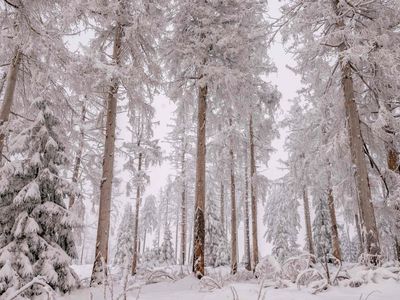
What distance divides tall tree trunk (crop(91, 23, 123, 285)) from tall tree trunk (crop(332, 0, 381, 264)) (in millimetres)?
6371

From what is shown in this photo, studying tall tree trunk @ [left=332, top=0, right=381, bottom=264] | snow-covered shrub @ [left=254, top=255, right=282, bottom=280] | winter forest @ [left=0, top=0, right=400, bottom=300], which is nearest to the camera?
snow-covered shrub @ [left=254, top=255, right=282, bottom=280]

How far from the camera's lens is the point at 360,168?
8.42 meters

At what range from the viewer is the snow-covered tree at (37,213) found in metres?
6.44

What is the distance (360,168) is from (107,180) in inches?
274

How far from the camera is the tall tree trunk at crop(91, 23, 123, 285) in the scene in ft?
27.2

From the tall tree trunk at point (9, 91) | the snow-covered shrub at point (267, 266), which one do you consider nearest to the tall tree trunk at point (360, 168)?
the snow-covered shrub at point (267, 266)

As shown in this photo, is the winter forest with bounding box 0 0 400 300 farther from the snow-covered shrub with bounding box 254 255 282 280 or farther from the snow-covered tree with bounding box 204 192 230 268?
the snow-covered tree with bounding box 204 192 230 268

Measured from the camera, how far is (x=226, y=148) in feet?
60.6

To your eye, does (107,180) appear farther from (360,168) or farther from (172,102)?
(360,168)

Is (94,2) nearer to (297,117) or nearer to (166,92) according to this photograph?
(166,92)

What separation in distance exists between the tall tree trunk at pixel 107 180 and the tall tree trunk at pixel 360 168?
20.9 ft

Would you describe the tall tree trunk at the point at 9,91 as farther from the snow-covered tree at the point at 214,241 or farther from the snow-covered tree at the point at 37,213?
the snow-covered tree at the point at 214,241

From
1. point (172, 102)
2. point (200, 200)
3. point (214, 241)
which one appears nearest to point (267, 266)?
point (200, 200)

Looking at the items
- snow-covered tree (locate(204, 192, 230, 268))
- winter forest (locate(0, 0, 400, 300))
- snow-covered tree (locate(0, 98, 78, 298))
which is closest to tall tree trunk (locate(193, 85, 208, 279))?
winter forest (locate(0, 0, 400, 300))
